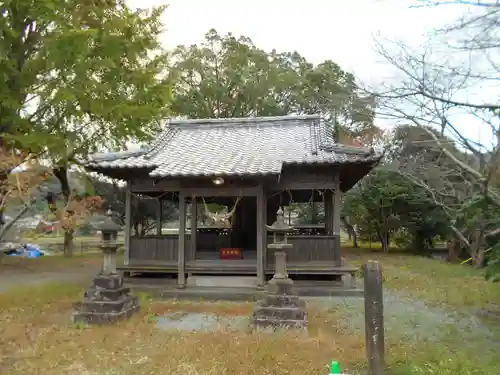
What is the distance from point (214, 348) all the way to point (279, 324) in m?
1.49

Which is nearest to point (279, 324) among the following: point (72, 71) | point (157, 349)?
point (157, 349)

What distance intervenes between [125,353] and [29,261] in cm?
1518

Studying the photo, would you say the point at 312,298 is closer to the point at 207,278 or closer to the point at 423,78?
the point at 207,278

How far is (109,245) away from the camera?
8516mm

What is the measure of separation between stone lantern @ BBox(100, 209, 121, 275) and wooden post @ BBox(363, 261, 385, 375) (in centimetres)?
550

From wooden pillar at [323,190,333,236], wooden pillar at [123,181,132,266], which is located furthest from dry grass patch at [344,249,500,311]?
wooden pillar at [123,181,132,266]

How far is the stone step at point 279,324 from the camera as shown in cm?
723

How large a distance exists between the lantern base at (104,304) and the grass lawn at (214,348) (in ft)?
0.86

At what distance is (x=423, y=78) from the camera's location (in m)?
6.57

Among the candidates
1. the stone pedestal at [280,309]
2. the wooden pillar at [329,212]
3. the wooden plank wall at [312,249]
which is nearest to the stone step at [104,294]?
the stone pedestal at [280,309]

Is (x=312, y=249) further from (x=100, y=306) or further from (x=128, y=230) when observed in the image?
(x=100, y=306)

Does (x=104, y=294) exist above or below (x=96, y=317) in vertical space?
above

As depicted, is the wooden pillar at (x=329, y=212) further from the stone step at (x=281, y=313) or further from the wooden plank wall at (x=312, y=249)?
the stone step at (x=281, y=313)

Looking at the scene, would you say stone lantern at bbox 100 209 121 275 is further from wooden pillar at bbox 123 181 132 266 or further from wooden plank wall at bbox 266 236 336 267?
wooden plank wall at bbox 266 236 336 267
